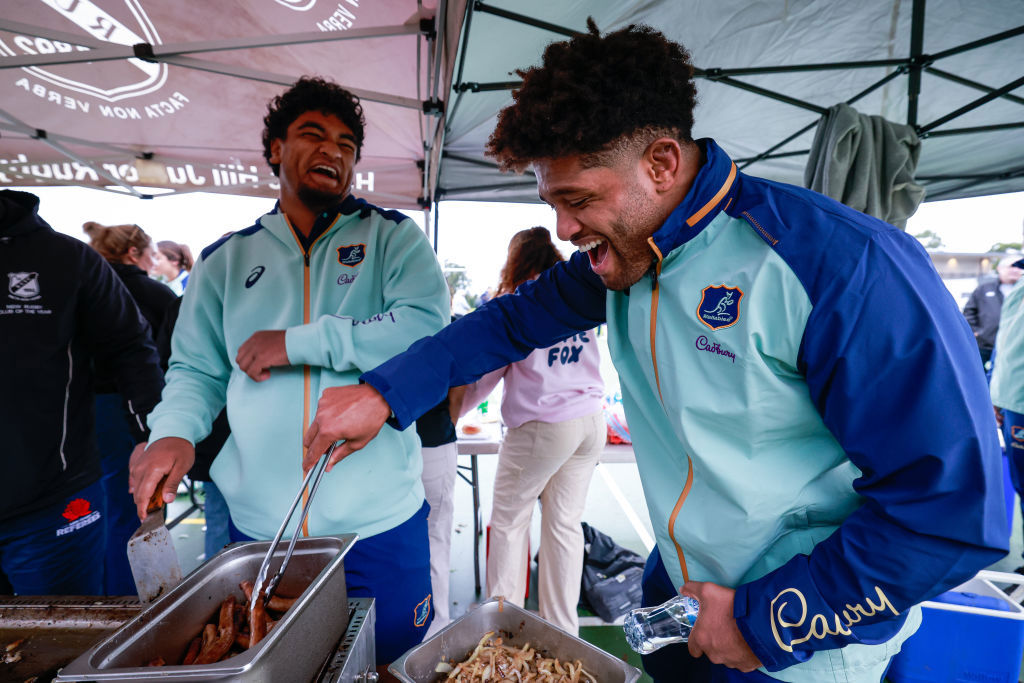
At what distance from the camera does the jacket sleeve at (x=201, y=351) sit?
4.79 ft

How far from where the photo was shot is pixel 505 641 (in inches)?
47.3

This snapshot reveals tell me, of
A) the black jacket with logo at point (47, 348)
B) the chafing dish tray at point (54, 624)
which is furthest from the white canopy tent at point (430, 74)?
the chafing dish tray at point (54, 624)

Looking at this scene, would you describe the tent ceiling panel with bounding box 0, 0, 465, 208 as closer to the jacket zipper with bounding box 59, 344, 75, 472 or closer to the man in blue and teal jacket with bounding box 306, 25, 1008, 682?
the man in blue and teal jacket with bounding box 306, 25, 1008, 682

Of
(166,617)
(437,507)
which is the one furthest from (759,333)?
(437,507)

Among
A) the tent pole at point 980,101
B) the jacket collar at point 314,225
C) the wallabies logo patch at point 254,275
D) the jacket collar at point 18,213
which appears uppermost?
the tent pole at point 980,101

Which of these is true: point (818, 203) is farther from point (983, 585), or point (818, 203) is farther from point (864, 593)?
point (983, 585)

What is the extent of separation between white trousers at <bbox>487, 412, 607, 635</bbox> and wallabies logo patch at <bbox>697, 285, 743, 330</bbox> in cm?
207

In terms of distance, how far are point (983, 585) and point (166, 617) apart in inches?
139

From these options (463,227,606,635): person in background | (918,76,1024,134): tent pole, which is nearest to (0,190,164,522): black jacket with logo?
(463,227,606,635): person in background

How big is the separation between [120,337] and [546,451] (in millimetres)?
2192

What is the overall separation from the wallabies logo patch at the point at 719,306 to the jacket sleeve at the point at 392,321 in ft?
2.55

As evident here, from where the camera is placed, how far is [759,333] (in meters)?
0.83

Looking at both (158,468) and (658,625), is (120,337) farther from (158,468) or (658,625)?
(658,625)

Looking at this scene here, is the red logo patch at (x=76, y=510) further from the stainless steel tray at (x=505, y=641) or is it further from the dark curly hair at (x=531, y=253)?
the dark curly hair at (x=531, y=253)
